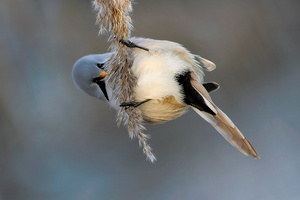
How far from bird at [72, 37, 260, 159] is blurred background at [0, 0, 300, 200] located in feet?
2.34

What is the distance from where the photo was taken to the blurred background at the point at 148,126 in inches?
65.6

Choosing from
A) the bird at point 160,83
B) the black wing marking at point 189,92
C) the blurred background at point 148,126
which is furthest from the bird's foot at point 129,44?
the blurred background at point 148,126

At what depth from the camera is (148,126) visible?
170 cm

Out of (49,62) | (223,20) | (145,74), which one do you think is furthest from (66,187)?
(145,74)

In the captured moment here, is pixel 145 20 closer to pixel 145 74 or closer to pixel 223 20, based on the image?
pixel 223 20

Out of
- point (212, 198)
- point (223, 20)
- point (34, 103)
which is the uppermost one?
point (223, 20)

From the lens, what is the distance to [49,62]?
66.4 inches

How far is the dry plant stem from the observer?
728mm

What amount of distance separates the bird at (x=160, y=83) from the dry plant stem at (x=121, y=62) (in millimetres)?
25

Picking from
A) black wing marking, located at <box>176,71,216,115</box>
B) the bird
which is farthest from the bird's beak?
black wing marking, located at <box>176,71,216,115</box>

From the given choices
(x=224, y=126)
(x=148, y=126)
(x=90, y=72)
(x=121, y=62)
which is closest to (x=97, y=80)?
(x=90, y=72)

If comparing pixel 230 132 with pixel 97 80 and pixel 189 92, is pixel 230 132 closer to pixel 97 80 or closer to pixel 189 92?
pixel 189 92

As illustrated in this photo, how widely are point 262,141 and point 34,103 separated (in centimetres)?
80

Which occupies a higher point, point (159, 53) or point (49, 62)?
point (159, 53)
